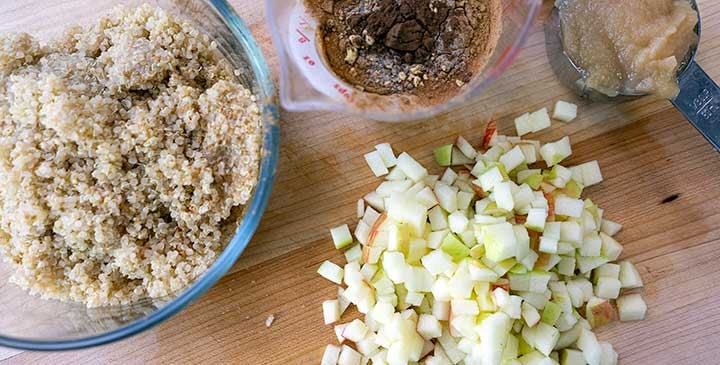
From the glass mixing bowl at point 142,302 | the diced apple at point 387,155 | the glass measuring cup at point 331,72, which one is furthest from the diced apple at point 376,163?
the glass mixing bowl at point 142,302

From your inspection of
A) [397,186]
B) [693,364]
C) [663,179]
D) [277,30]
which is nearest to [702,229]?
[663,179]

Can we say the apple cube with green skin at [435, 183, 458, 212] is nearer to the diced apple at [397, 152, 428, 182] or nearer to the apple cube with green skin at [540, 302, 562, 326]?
the diced apple at [397, 152, 428, 182]

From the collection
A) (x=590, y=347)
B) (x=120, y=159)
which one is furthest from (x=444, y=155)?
(x=120, y=159)

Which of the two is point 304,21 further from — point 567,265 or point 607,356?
point 607,356

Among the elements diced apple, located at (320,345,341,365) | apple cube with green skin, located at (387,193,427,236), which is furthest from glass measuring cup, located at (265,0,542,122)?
diced apple, located at (320,345,341,365)

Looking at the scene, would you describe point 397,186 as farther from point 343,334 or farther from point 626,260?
point 626,260

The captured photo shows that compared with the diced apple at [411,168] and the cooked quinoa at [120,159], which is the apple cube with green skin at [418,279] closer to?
the diced apple at [411,168]

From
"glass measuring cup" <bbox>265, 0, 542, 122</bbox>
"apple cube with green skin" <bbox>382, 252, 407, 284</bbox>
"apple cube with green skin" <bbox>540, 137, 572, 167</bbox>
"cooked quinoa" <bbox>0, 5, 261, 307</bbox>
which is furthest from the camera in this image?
"apple cube with green skin" <bbox>540, 137, 572, 167</bbox>
